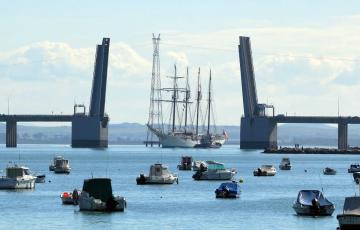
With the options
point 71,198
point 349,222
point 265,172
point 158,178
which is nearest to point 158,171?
point 158,178

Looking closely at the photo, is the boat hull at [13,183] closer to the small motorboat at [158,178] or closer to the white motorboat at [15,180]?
the white motorboat at [15,180]

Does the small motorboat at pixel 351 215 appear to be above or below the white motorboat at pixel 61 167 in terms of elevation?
below

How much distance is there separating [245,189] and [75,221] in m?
38.4

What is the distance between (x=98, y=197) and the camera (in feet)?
237

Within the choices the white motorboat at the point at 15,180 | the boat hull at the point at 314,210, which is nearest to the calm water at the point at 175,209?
the boat hull at the point at 314,210

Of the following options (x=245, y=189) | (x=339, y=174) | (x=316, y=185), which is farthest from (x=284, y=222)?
(x=339, y=174)

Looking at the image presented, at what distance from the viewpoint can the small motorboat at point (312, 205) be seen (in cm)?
7025

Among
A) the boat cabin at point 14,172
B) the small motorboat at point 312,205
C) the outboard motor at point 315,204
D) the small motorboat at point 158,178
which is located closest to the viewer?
the outboard motor at point 315,204

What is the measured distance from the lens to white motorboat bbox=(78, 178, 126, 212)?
71.7m

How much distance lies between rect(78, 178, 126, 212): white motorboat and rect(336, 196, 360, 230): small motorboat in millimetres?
17081

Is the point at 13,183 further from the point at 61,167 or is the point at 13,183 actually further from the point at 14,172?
the point at 61,167

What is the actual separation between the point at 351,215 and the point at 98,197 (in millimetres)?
18503

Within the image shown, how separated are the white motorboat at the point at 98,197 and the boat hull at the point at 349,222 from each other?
1703 cm

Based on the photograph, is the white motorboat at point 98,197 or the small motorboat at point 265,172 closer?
the white motorboat at point 98,197
